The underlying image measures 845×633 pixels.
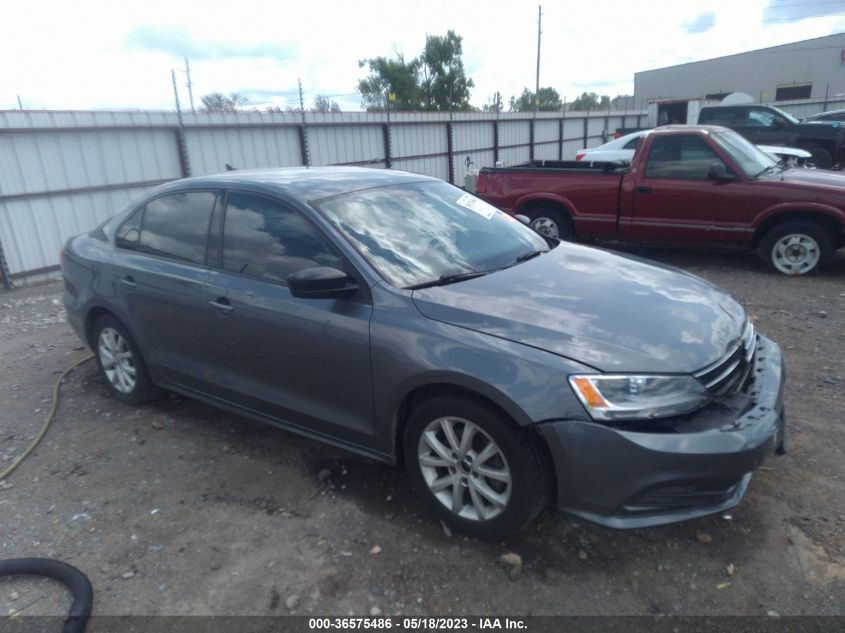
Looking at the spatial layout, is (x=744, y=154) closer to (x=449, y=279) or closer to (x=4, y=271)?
(x=449, y=279)

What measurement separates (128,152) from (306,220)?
826cm

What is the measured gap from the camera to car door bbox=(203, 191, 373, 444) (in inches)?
124

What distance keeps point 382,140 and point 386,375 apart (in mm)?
12997

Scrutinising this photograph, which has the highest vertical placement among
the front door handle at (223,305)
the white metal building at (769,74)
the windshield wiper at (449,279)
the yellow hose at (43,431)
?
the white metal building at (769,74)

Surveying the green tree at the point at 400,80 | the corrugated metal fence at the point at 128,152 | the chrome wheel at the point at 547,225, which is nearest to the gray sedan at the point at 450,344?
the chrome wheel at the point at 547,225

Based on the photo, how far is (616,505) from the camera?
2557mm

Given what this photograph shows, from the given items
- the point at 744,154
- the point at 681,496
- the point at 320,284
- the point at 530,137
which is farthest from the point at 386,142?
the point at 681,496

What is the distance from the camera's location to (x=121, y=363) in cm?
458

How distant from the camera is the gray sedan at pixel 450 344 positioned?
8.36 feet

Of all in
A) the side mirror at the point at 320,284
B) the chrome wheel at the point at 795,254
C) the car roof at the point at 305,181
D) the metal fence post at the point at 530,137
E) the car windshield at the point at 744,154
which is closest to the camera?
the side mirror at the point at 320,284

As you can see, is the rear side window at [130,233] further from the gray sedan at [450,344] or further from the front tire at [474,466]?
the front tire at [474,466]

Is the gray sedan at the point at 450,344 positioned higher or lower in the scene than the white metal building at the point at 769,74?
lower

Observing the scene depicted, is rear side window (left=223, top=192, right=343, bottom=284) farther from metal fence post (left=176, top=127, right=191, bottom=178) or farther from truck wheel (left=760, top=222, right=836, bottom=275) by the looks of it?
metal fence post (left=176, top=127, right=191, bottom=178)

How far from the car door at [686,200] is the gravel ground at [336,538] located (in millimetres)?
3560
